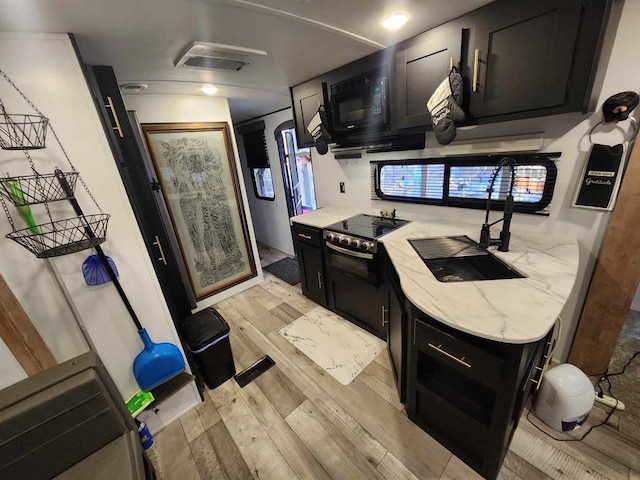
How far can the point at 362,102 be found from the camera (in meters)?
1.99

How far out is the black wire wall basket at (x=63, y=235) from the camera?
1060 millimetres

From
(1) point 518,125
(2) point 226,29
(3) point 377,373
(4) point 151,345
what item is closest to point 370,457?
(3) point 377,373

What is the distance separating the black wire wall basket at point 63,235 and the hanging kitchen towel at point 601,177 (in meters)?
2.70

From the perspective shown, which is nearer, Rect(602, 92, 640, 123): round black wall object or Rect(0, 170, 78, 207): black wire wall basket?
Rect(0, 170, 78, 207): black wire wall basket

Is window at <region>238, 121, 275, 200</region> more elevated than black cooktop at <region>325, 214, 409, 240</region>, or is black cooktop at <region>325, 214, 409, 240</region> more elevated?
window at <region>238, 121, 275, 200</region>

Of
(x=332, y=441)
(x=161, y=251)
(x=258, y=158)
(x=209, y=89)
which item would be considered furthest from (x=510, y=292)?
(x=258, y=158)

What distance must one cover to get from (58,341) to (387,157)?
8.86ft

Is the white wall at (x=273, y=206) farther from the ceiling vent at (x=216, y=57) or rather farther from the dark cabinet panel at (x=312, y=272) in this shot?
the ceiling vent at (x=216, y=57)

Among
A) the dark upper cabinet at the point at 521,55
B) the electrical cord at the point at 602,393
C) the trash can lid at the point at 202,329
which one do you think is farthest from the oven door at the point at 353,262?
the electrical cord at the point at 602,393

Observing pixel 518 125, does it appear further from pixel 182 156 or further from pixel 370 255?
pixel 182 156

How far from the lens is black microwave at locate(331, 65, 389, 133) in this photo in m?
1.85

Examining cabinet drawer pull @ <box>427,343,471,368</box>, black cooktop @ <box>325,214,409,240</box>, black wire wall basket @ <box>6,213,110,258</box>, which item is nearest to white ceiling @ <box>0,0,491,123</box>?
black wire wall basket @ <box>6,213,110,258</box>

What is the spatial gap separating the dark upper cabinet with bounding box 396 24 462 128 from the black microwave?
0.38 feet

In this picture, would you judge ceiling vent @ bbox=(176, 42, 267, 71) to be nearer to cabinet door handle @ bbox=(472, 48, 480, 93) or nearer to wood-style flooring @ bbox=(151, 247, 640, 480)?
cabinet door handle @ bbox=(472, 48, 480, 93)
